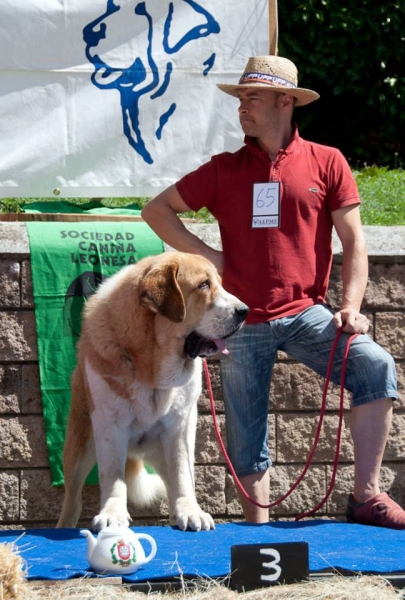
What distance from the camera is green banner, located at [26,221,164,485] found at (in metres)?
5.36

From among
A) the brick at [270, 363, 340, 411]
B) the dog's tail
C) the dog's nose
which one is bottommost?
the dog's tail

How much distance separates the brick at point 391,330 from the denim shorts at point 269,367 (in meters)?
1.02

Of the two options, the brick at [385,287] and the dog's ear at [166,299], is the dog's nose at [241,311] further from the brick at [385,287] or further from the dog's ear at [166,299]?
the brick at [385,287]

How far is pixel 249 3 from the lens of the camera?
5984 millimetres

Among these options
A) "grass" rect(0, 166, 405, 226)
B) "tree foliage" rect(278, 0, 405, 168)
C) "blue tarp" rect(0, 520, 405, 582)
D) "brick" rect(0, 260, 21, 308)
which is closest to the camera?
"blue tarp" rect(0, 520, 405, 582)

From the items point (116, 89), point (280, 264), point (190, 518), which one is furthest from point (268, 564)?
point (116, 89)

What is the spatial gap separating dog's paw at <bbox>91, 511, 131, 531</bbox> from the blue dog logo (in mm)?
2382

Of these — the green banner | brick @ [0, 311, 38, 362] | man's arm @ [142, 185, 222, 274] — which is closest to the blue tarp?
the green banner

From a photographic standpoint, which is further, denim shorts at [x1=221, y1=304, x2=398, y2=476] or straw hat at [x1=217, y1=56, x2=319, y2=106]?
straw hat at [x1=217, y1=56, x2=319, y2=106]

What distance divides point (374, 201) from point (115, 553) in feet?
14.2

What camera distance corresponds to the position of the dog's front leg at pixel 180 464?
4.55 m

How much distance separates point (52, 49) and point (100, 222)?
1.11 metres

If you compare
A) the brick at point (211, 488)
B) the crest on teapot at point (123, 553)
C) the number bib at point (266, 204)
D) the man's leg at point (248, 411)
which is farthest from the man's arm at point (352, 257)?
the crest on teapot at point (123, 553)

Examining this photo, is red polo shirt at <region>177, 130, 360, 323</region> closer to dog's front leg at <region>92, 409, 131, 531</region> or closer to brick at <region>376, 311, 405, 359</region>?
dog's front leg at <region>92, 409, 131, 531</region>
